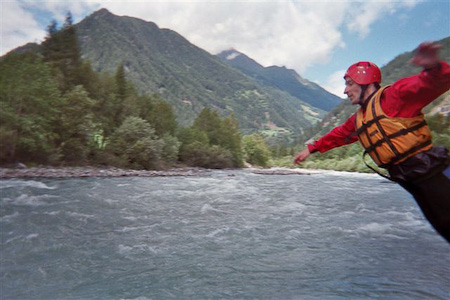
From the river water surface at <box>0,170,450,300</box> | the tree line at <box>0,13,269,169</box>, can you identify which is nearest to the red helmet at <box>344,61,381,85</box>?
the river water surface at <box>0,170,450,300</box>

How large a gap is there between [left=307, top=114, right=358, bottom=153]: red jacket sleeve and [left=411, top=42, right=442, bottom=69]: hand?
4.65 feet

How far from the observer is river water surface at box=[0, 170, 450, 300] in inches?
249

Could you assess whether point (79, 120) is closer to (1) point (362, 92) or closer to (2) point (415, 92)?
(1) point (362, 92)

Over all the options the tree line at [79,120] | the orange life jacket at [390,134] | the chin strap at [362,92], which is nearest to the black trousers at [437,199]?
the orange life jacket at [390,134]

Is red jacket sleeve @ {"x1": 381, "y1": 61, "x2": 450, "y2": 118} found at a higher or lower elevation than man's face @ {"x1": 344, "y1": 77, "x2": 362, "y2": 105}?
lower

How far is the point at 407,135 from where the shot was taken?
3191mm

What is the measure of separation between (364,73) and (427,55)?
957 millimetres

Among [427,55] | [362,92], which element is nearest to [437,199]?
[362,92]

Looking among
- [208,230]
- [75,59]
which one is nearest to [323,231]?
[208,230]

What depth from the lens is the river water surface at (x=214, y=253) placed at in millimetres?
6316

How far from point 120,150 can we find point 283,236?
35.4 m

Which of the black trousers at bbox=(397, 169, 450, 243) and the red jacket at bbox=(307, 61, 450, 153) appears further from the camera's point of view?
the black trousers at bbox=(397, 169, 450, 243)

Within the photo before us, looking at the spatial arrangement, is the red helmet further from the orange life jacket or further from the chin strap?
the orange life jacket

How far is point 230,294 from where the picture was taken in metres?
6.08
